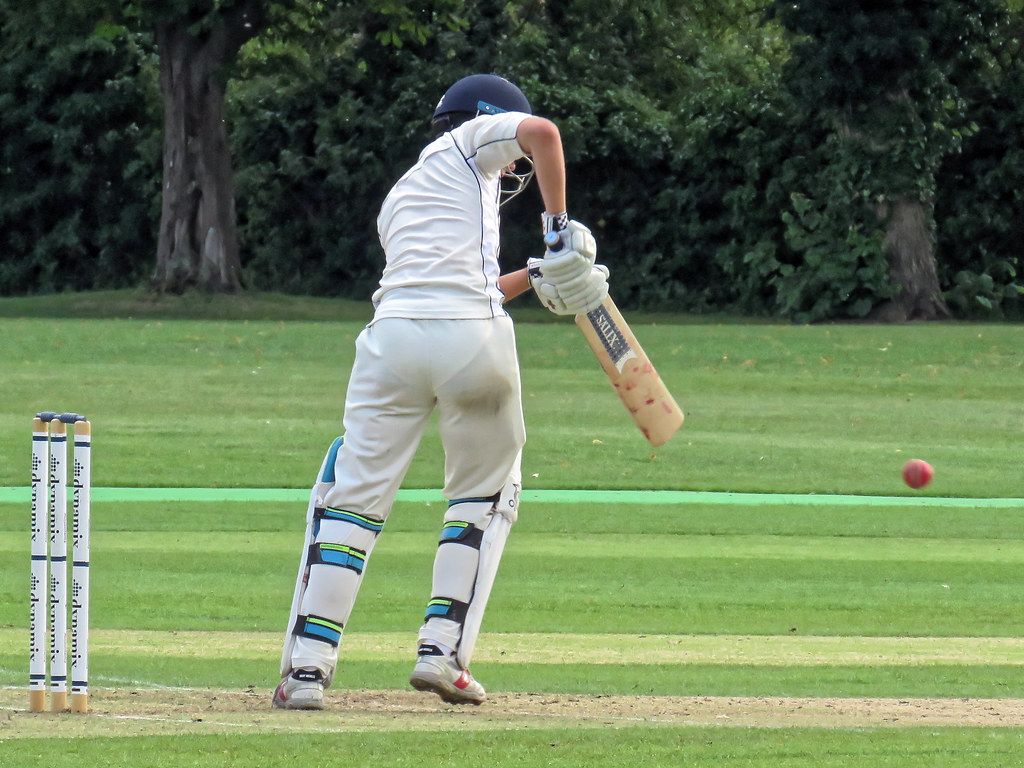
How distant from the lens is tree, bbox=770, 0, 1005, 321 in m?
27.3

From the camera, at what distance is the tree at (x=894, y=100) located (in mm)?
27297

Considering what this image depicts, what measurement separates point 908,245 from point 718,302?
4.87m

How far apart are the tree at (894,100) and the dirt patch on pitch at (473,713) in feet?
75.8

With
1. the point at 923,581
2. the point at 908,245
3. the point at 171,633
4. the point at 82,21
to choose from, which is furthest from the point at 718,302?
the point at 171,633

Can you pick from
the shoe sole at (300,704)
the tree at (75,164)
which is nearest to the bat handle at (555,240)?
the shoe sole at (300,704)

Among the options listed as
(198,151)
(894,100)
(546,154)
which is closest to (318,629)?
(546,154)

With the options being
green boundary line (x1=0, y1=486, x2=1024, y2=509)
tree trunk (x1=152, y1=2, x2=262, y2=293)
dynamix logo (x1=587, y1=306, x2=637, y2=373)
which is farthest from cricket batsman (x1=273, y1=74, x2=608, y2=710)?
tree trunk (x1=152, y1=2, x2=262, y2=293)

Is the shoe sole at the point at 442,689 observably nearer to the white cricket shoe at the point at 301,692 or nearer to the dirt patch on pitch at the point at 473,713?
the dirt patch on pitch at the point at 473,713

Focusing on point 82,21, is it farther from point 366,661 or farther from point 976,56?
point 366,661

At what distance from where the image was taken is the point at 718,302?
32.2 metres

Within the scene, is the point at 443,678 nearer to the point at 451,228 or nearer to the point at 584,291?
the point at 584,291

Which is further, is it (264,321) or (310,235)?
(310,235)

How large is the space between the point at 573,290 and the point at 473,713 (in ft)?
4.09

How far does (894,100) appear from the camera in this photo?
28.0 metres
